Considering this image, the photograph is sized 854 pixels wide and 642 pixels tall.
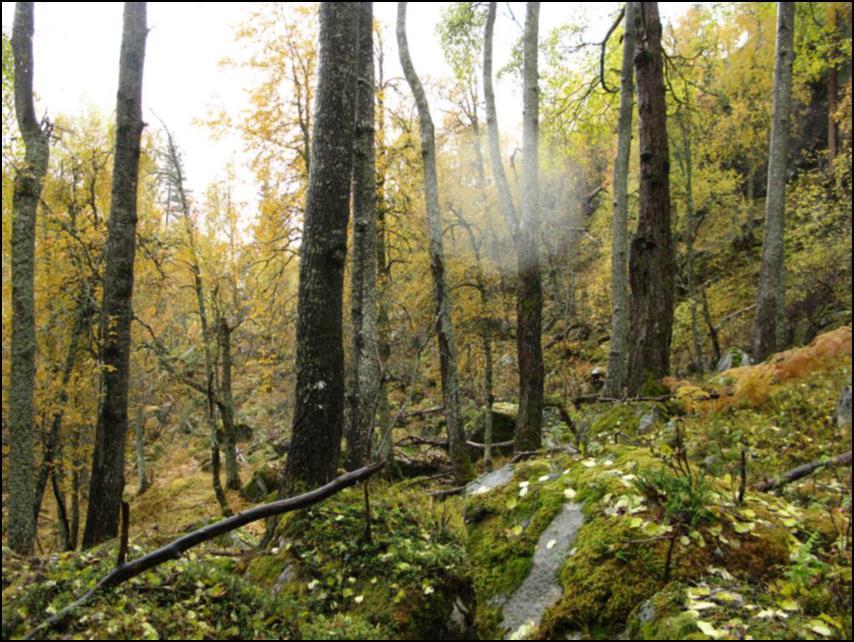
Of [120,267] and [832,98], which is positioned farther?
[832,98]

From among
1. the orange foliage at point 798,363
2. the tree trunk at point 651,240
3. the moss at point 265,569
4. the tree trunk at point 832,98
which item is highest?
the tree trunk at point 832,98

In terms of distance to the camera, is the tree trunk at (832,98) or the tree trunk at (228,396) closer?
the tree trunk at (228,396)

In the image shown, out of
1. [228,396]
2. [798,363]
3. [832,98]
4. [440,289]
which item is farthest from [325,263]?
[832,98]

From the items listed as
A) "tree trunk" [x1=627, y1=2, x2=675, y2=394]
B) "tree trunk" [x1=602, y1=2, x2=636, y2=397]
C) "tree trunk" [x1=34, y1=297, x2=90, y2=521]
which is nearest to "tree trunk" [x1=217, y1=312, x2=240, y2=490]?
"tree trunk" [x1=34, y1=297, x2=90, y2=521]

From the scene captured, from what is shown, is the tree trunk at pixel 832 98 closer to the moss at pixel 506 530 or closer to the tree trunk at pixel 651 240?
the tree trunk at pixel 651 240

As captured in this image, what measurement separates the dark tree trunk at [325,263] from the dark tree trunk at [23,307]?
5.62 m

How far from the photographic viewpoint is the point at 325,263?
3.93 metres

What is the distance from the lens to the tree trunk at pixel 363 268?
6316mm

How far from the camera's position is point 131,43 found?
22.2 ft

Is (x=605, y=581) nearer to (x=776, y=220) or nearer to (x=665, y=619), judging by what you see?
(x=665, y=619)

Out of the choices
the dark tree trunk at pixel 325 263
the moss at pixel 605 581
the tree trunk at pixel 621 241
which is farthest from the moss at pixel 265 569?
the tree trunk at pixel 621 241

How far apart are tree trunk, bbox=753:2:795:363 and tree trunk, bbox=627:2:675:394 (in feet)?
10.8

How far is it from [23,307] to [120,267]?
1898mm

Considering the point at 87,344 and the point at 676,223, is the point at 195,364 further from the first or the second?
the point at 676,223
